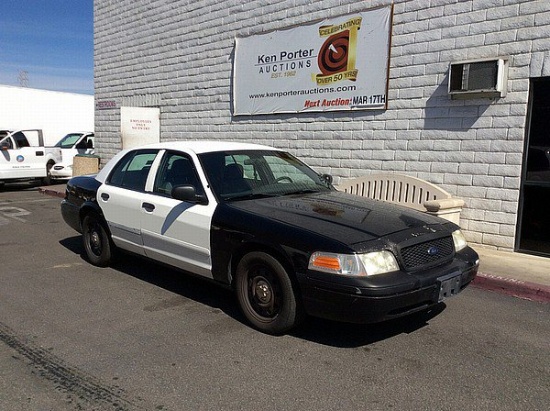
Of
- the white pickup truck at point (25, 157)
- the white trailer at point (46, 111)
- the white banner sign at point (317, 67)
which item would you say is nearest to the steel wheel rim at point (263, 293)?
the white banner sign at point (317, 67)

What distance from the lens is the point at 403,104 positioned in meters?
7.98

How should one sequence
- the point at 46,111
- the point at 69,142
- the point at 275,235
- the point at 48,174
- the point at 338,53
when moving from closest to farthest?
the point at 275,235, the point at 338,53, the point at 48,174, the point at 69,142, the point at 46,111

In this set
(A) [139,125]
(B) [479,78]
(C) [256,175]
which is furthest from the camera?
(A) [139,125]

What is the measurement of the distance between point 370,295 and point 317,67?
653 cm

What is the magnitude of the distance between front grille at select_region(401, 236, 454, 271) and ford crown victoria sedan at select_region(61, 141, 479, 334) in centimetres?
1

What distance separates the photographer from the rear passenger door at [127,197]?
5.34 metres

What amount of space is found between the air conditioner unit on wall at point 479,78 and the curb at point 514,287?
266 cm

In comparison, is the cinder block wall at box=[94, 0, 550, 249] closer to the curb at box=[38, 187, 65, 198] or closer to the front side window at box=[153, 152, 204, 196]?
the curb at box=[38, 187, 65, 198]

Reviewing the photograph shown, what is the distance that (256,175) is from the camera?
16.7 ft

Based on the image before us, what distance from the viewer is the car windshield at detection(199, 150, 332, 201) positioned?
187 inches

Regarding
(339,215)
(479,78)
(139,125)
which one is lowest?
(339,215)

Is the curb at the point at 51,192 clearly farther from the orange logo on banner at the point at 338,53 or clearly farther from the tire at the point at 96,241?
the orange logo on banner at the point at 338,53

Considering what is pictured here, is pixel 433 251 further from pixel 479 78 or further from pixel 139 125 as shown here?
pixel 139 125

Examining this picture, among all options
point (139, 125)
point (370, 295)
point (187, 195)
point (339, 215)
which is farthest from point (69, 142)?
point (370, 295)
